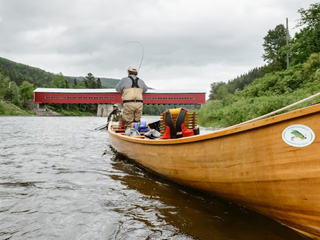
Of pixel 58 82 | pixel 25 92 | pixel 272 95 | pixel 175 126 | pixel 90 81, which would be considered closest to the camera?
pixel 175 126

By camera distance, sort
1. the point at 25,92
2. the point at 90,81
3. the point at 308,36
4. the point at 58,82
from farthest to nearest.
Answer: the point at 90,81 < the point at 58,82 < the point at 25,92 < the point at 308,36

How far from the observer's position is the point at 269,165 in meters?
2.37

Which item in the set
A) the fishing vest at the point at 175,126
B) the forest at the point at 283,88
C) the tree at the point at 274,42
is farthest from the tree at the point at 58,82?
the fishing vest at the point at 175,126

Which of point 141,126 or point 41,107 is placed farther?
point 41,107

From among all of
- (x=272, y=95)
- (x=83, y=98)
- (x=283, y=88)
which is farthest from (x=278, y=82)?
(x=83, y=98)

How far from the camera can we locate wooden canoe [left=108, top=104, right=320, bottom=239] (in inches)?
82.5

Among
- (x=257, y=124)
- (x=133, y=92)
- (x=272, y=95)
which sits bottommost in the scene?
(x=257, y=124)

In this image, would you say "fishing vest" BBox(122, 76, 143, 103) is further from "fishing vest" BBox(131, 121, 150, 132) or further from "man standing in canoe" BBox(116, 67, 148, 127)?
"fishing vest" BBox(131, 121, 150, 132)

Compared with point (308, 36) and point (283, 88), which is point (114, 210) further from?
point (308, 36)

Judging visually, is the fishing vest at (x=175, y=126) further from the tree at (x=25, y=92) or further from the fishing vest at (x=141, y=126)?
the tree at (x=25, y=92)

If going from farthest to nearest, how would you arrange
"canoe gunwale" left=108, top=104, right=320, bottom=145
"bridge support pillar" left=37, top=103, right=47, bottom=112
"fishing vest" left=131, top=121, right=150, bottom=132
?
"bridge support pillar" left=37, top=103, right=47, bottom=112 → "fishing vest" left=131, top=121, right=150, bottom=132 → "canoe gunwale" left=108, top=104, right=320, bottom=145

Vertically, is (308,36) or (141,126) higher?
(308,36)

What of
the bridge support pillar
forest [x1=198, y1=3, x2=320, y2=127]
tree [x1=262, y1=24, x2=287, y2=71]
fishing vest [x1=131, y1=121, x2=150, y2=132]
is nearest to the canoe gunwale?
fishing vest [x1=131, y1=121, x2=150, y2=132]

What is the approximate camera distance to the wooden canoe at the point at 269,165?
210 cm
